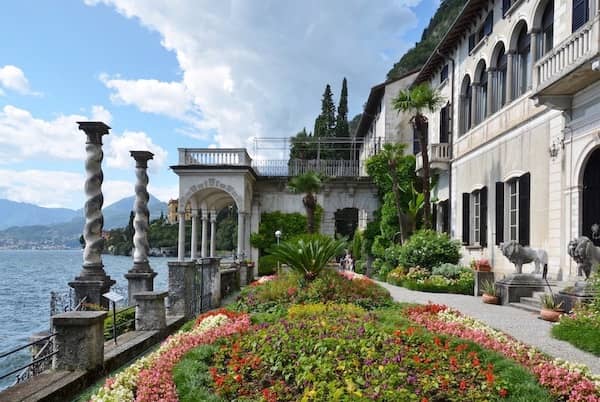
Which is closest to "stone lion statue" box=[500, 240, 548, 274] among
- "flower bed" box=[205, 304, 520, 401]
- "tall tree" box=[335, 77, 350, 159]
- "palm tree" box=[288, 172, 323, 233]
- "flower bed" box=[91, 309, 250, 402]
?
"flower bed" box=[205, 304, 520, 401]

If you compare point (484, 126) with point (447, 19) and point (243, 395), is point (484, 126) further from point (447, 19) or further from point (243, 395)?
point (447, 19)

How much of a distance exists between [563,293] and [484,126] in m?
9.45

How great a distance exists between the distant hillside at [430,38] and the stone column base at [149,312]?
57195mm

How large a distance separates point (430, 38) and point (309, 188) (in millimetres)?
61753

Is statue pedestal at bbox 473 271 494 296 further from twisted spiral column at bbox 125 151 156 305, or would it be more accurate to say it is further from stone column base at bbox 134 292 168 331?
stone column base at bbox 134 292 168 331

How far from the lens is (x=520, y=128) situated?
591 inches

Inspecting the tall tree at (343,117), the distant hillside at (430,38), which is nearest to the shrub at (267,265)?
the tall tree at (343,117)

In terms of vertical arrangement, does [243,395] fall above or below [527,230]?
below

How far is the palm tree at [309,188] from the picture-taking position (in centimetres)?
2672

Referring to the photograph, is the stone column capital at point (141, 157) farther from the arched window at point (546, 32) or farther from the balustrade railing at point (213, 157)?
the arched window at point (546, 32)

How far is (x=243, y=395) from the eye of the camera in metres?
4.69

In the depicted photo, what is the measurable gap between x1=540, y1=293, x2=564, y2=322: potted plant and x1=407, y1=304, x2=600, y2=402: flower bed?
107 inches

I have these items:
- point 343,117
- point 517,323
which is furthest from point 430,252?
point 343,117

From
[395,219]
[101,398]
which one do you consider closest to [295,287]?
[101,398]
